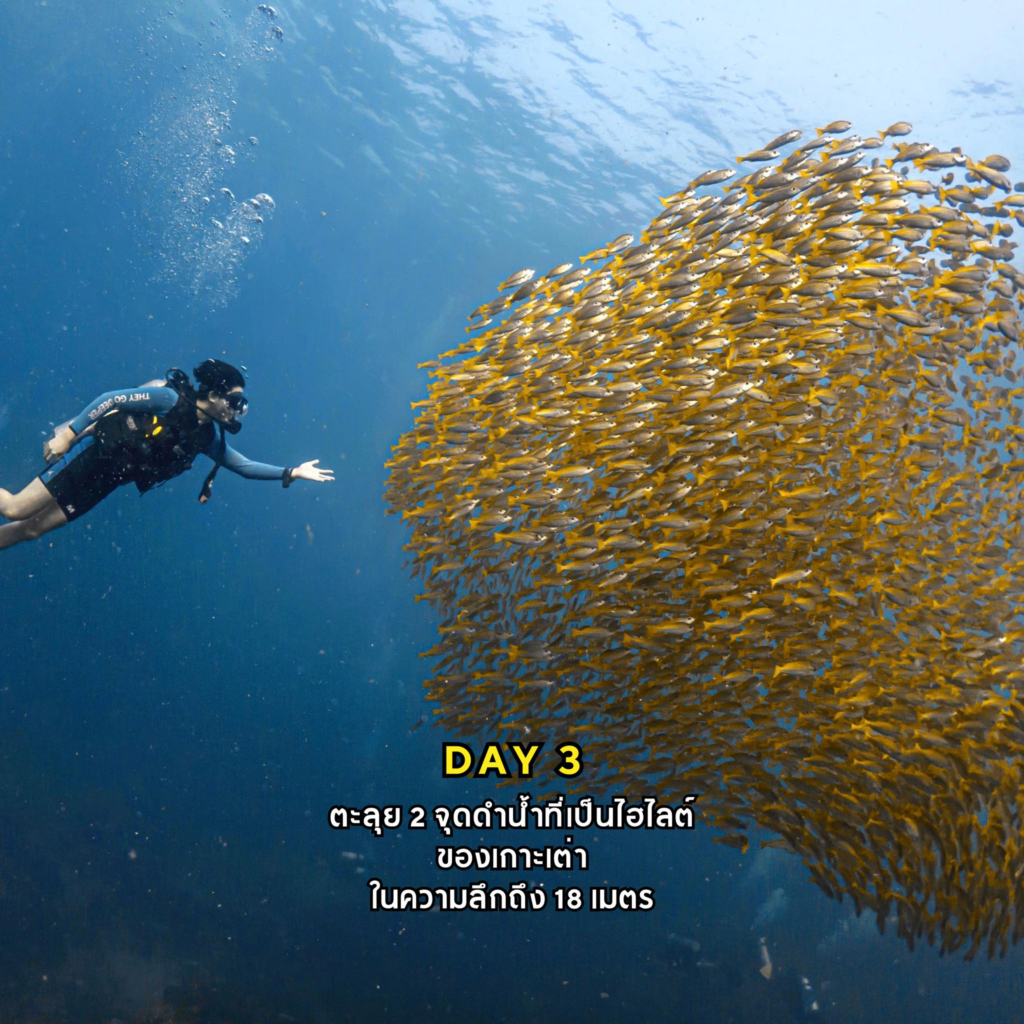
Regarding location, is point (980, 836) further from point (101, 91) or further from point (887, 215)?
point (101, 91)

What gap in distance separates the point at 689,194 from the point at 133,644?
4204 cm

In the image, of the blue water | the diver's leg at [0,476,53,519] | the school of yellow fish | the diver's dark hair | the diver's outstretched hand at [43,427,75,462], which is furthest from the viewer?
the blue water

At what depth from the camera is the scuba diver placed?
5.68 meters

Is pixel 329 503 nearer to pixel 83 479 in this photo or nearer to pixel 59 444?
pixel 83 479

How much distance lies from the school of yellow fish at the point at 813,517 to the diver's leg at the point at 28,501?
4130mm

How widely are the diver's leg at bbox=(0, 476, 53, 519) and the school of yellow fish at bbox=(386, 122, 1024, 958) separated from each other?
413 centimetres

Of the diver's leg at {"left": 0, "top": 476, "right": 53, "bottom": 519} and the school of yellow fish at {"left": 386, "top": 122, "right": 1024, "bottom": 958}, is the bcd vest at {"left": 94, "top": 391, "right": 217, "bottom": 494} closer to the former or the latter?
the diver's leg at {"left": 0, "top": 476, "right": 53, "bottom": 519}

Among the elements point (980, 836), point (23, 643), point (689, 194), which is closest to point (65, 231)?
point (23, 643)

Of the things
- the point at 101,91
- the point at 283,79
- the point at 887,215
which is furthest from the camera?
the point at 101,91

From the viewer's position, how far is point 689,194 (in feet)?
15.8

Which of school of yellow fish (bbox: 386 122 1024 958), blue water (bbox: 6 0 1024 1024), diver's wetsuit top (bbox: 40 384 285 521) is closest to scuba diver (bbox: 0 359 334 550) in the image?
diver's wetsuit top (bbox: 40 384 285 521)

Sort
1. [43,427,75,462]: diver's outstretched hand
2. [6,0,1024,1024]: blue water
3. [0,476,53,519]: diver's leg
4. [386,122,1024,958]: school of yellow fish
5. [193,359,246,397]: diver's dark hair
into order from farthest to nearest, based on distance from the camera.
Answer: [6,0,1024,1024]: blue water, [193,359,246,397]: diver's dark hair, [0,476,53,519]: diver's leg, [43,427,75,462]: diver's outstretched hand, [386,122,1024,958]: school of yellow fish

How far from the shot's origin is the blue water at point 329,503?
595 inches

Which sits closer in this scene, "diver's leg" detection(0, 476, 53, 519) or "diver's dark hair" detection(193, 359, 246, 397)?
"diver's leg" detection(0, 476, 53, 519)
